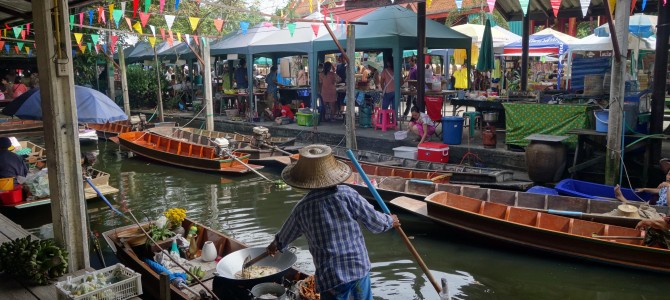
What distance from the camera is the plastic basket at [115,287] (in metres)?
4.20

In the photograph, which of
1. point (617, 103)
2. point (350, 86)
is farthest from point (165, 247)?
point (617, 103)

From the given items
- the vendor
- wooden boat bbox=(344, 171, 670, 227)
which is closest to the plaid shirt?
wooden boat bbox=(344, 171, 670, 227)

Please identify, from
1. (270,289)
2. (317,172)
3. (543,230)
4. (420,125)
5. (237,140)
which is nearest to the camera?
(317,172)

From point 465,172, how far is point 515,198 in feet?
5.29

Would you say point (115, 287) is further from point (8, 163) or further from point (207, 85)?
point (207, 85)

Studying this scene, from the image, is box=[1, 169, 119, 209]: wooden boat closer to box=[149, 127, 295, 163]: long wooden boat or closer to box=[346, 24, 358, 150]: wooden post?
box=[149, 127, 295, 163]: long wooden boat

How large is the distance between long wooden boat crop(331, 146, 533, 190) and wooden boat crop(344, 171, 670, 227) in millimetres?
829

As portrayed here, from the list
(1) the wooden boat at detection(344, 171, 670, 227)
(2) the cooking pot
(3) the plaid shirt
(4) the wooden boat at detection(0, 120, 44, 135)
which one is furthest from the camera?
(4) the wooden boat at detection(0, 120, 44, 135)

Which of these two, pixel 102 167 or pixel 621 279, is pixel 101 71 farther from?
pixel 621 279

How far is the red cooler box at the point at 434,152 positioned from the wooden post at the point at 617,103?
3293mm

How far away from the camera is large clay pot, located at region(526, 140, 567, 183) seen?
9.92 metres

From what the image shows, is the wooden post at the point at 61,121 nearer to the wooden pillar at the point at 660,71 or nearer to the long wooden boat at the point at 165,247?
the long wooden boat at the point at 165,247

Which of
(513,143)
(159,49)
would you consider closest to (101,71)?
(159,49)

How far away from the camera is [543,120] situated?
1095 cm
